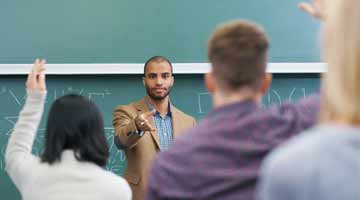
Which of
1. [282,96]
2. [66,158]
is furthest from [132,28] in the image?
[66,158]

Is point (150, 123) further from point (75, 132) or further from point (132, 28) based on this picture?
point (75, 132)

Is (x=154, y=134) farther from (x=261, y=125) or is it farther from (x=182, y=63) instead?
(x=261, y=125)

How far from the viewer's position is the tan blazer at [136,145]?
3253 millimetres

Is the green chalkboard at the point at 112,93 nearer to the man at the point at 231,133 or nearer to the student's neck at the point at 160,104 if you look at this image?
the student's neck at the point at 160,104

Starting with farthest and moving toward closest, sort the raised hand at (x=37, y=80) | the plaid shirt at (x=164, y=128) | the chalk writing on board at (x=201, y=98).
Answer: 1. the chalk writing on board at (x=201, y=98)
2. the plaid shirt at (x=164, y=128)
3. the raised hand at (x=37, y=80)

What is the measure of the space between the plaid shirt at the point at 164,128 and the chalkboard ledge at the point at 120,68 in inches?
A: 13.5

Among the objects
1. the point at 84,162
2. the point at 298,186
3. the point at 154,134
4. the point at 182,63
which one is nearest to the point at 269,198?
the point at 298,186

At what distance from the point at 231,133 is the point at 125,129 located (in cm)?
211

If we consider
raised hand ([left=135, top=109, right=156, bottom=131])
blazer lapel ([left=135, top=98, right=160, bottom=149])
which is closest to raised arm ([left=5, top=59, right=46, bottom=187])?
raised hand ([left=135, top=109, right=156, bottom=131])

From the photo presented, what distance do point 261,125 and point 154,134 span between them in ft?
7.42

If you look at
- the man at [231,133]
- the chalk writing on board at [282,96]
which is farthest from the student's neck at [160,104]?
the man at [231,133]

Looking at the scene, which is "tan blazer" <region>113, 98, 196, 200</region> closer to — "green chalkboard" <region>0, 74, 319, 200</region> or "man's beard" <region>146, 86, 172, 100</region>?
"man's beard" <region>146, 86, 172, 100</region>

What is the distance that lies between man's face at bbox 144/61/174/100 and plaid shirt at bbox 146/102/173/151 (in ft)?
0.28

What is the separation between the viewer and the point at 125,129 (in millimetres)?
3203
